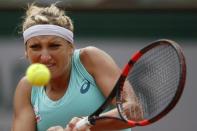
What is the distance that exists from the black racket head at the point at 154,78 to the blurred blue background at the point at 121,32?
2.52 m

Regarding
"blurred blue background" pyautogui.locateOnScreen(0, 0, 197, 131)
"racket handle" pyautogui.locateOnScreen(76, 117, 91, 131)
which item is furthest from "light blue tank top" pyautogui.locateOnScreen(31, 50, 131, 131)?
"blurred blue background" pyautogui.locateOnScreen(0, 0, 197, 131)

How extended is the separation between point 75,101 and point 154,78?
0.45 metres

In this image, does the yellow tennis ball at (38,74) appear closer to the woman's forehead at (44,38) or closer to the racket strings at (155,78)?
the woman's forehead at (44,38)

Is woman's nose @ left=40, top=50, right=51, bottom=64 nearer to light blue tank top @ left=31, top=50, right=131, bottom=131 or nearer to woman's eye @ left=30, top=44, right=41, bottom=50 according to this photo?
woman's eye @ left=30, top=44, right=41, bottom=50

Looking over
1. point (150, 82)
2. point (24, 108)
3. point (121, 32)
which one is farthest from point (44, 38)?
point (121, 32)

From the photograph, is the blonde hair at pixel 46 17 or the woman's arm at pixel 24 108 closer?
the blonde hair at pixel 46 17

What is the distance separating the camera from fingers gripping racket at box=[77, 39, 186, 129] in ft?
11.0

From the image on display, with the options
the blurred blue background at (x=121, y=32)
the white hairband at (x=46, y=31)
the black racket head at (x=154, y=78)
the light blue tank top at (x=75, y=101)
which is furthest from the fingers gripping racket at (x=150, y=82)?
the blurred blue background at (x=121, y=32)

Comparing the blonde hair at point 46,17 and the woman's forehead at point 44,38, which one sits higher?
the blonde hair at point 46,17

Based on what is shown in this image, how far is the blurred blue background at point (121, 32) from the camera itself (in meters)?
6.19

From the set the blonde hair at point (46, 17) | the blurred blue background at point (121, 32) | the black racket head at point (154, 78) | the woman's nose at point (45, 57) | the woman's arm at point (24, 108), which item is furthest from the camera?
the blurred blue background at point (121, 32)

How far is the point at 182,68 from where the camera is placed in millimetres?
3152

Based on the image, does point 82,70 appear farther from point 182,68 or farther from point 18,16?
point 18,16

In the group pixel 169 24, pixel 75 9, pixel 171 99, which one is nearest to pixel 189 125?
pixel 169 24
